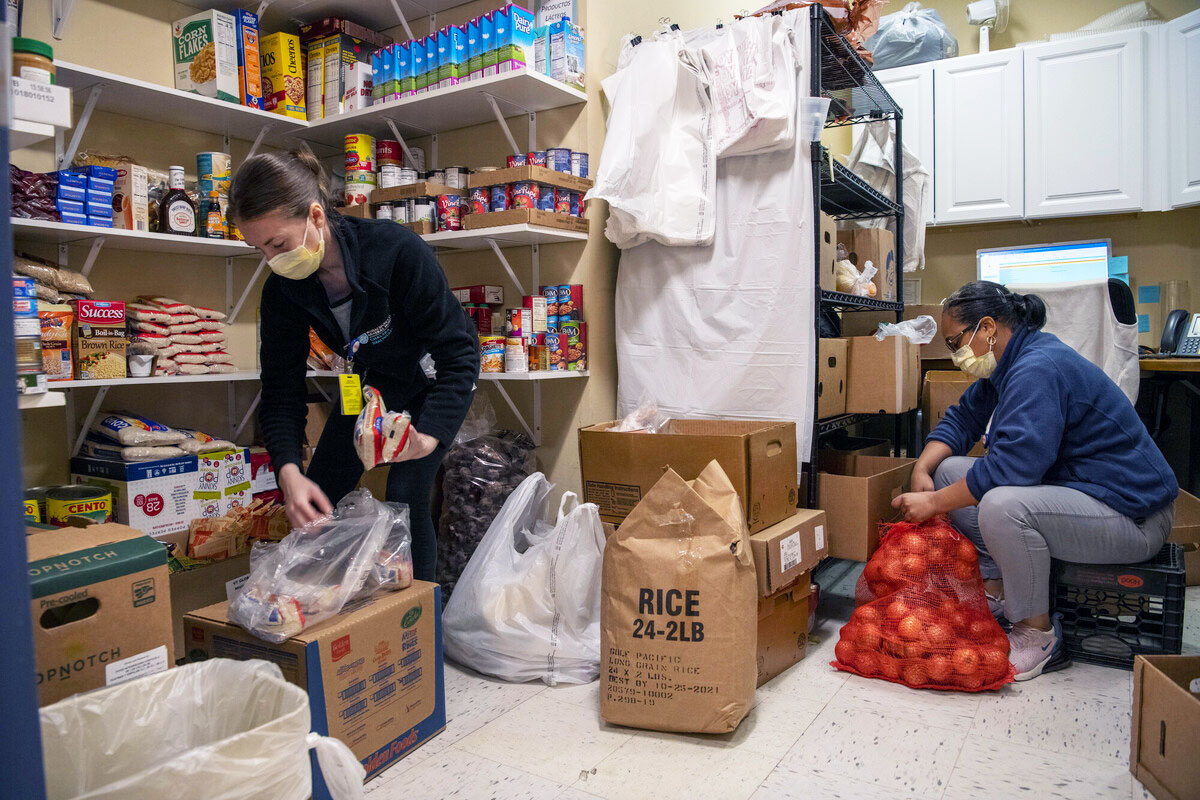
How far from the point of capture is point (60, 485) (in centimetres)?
232

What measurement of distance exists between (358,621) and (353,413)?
0.53m

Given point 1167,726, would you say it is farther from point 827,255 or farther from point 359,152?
point 359,152

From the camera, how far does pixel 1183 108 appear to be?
370 cm

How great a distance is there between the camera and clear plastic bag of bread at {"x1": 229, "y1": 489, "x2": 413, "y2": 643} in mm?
1450

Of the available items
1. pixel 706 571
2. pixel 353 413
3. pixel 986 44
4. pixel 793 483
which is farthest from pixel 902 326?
pixel 986 44

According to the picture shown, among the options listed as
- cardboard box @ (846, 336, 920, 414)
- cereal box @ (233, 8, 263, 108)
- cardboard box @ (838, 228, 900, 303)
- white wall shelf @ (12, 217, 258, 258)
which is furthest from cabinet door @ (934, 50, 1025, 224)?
white wall shelf @ (12, 217, 258, 258)

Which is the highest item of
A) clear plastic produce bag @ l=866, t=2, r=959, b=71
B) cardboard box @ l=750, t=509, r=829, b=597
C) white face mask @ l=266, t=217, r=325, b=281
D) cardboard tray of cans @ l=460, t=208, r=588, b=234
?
clear plastic produce bag @ l=866, t=2, r=959, b=71

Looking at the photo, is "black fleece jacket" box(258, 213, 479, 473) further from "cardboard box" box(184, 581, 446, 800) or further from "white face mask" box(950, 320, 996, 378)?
"white face mask" box(950, 320, 996, 378)

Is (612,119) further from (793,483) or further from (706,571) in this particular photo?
(706,571)

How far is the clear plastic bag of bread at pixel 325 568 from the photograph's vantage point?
1450 millimetres

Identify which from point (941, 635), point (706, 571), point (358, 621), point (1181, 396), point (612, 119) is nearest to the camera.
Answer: point (358, 621)

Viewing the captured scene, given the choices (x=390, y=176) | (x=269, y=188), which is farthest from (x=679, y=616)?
(x=390, y=176)

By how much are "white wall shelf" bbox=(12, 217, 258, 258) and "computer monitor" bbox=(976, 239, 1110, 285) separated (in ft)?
11.5

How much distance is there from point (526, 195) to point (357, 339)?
2.80 feet
